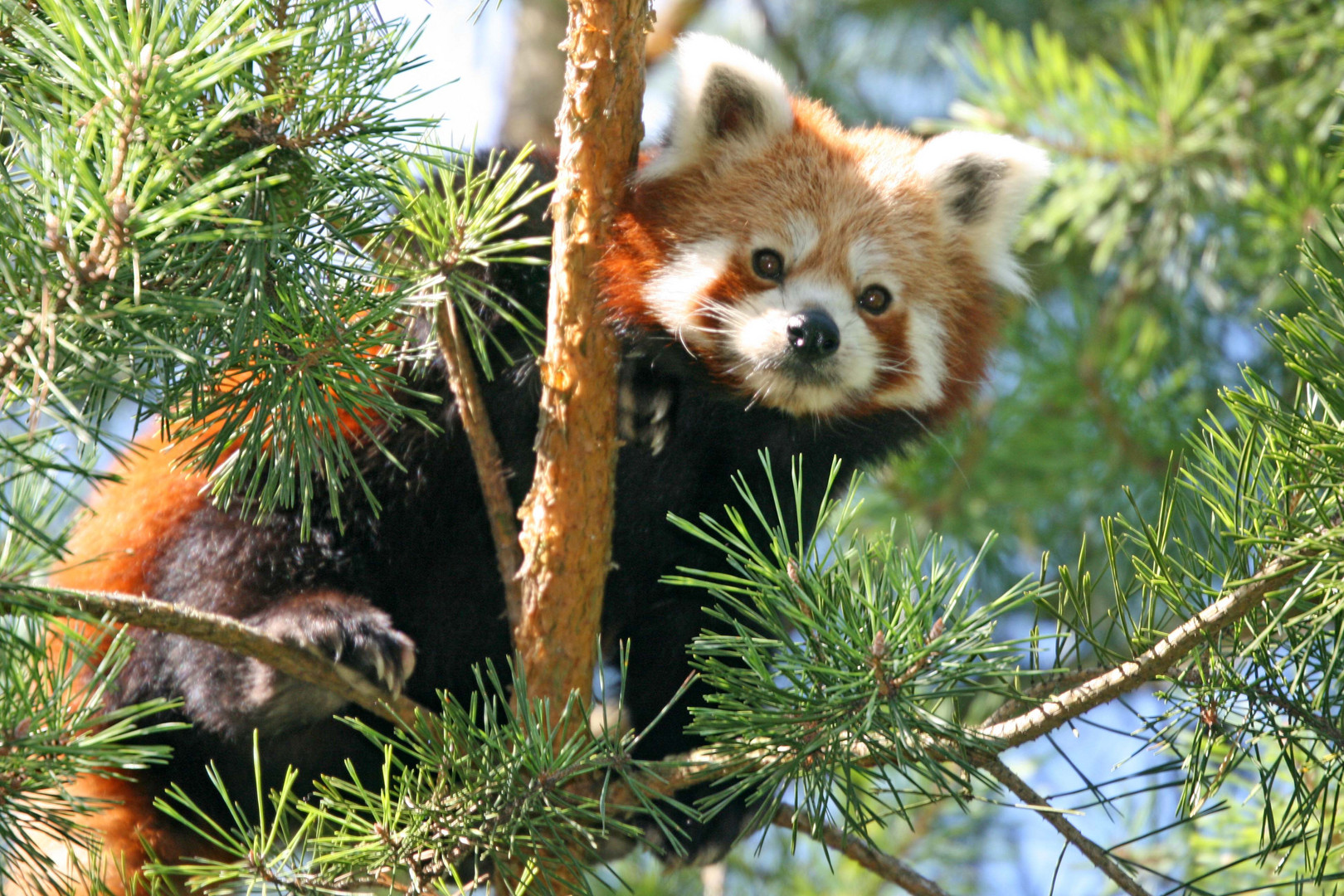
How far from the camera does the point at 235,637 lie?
5.79 feet

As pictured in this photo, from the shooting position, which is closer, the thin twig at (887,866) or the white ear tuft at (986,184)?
the thin twig at (887,866)

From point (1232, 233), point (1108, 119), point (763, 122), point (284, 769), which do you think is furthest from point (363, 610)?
point (1232, 233)

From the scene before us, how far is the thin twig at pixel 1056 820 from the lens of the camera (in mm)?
1669

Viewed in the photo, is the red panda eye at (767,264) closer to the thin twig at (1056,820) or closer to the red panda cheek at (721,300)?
the red panda cheek at (721,300)

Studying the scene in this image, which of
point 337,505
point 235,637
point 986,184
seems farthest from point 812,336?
point 235,637

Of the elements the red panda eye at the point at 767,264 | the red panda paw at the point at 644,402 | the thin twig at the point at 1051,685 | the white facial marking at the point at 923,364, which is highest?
the red panda eye at the point at 767,264

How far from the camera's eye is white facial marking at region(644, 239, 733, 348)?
2.43m

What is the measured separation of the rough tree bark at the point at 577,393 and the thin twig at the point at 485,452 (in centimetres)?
10

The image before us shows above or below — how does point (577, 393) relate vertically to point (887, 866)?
above

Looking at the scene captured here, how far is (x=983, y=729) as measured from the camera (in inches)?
67.9

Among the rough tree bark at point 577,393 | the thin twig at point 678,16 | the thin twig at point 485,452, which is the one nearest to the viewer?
the rough tree bark at point 577,393

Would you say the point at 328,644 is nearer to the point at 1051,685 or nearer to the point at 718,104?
the point at 1051,685

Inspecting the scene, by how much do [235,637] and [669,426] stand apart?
3.57ft

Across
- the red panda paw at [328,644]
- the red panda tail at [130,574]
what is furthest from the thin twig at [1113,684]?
the red panda tail at [130,574]
